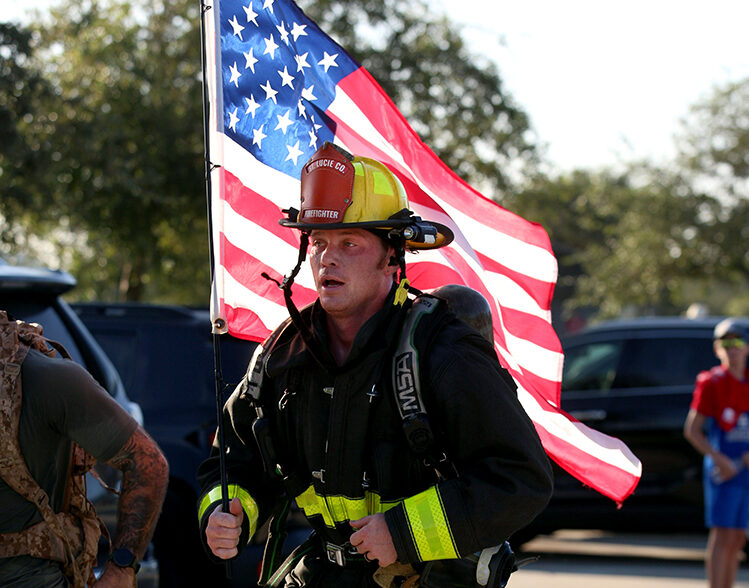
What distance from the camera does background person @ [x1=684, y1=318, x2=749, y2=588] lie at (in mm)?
7000

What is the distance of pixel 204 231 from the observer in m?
16.9

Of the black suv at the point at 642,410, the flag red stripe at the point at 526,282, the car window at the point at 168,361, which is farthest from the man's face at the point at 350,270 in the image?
the black suv at the point at 642,410

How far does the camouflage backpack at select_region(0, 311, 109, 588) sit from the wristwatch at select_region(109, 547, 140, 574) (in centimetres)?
13

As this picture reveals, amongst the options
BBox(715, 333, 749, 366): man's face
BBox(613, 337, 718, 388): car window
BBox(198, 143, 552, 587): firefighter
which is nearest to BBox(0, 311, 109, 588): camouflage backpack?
BBox(198, 143, 552, 587): firefighter

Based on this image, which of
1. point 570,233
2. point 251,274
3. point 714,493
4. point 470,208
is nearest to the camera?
point 251,274

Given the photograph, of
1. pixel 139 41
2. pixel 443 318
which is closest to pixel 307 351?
pixel 443 318

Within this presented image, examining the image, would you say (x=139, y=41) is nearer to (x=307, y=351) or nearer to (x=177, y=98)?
(x=177, y=98)

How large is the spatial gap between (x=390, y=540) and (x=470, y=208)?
6.08 feet

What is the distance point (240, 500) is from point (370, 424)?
0.49 meters

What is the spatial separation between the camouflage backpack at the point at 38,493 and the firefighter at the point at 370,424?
0.42 meters

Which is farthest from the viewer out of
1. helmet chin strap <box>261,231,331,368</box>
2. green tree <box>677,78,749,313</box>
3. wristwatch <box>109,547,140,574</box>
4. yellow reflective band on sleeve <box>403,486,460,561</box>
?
green tree <box>677,78,749,313</box>

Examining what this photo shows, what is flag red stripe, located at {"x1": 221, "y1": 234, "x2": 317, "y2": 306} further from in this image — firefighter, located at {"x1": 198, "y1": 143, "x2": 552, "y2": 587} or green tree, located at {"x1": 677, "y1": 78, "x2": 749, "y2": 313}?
green tree, located at {"x1": 677, "y1": 78, "x2": 749, "y2": 313}

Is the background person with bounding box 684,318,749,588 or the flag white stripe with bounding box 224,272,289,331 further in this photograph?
the background person with bounding box 684,318,749,588

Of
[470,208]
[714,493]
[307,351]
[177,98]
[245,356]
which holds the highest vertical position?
[177,98]
